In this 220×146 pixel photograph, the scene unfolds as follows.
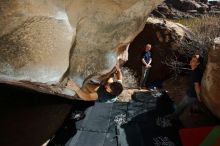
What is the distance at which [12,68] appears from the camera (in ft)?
4.11

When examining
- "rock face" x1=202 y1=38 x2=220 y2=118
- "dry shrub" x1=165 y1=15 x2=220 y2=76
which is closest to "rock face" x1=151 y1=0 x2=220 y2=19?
"dry shrub" x1=165 y1=15 x2=220 y2=76

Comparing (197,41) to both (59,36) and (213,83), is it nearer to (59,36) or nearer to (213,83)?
(213,83)

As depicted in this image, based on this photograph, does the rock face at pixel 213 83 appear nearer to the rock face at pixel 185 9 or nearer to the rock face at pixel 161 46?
the rock face at pixel 161 46

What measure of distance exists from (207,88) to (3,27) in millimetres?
5374

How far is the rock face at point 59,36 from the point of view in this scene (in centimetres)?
124

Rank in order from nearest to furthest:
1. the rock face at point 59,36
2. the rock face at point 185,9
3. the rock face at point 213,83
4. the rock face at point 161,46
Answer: the rock face at point 59,36, the rock face at point 213,83, the rock face at point 161,46, the rock face at point 185,9

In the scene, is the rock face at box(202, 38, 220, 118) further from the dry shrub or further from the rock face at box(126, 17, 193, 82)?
the rock face at box(126, 17, 193, 82)

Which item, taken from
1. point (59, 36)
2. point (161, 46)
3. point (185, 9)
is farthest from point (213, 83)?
point (185, 9)

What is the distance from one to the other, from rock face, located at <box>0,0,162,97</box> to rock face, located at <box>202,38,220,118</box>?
Answer: 484cm

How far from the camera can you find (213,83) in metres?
6.12

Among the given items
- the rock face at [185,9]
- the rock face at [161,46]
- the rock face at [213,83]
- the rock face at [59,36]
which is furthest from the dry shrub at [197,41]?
the rock face at [59,36]

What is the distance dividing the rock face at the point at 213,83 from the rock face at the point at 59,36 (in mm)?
4836

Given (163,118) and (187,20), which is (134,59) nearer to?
(187,20)

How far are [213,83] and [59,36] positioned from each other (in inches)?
202
